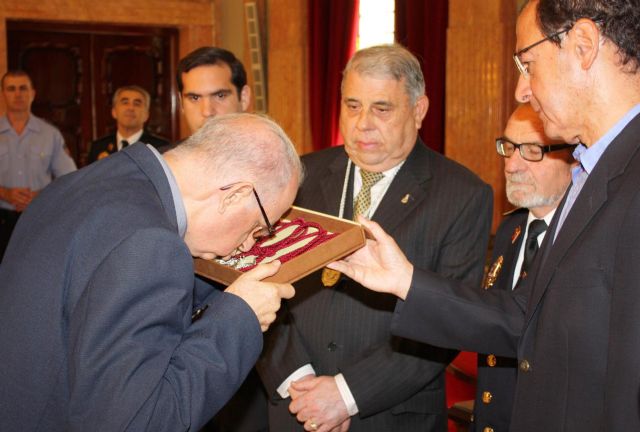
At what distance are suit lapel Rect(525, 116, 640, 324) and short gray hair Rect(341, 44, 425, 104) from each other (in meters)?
1.32

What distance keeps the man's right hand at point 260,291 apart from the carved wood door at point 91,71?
9338mm

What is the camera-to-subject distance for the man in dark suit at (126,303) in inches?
63.9

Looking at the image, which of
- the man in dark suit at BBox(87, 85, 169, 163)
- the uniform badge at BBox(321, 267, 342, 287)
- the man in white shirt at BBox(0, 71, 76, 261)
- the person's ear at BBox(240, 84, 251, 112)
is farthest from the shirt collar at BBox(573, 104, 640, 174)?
the man in white shirt at BBox(0, 71, 76, 261)

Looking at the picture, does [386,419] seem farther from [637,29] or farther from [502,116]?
[502,116]

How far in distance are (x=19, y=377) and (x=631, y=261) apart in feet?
4.42

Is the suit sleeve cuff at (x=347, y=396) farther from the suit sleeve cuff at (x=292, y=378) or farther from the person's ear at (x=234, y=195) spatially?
the person's ear at (x=234, y=195)

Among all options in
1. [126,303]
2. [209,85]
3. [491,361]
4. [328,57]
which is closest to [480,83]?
[328,57]

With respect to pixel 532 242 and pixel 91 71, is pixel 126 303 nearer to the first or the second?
pixel 532 242

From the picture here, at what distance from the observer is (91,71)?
36.4 feet

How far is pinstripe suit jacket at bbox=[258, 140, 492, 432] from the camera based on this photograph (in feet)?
9.00

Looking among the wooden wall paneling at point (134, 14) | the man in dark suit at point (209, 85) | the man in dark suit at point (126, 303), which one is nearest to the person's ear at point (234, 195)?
the man in dark suit at point (126, 303)

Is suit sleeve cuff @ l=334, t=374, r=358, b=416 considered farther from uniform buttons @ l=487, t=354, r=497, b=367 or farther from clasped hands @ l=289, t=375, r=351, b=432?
uniform buttons @ l=487, t=354, r=497, b=367

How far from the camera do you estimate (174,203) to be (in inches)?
74.1

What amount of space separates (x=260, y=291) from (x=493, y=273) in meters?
1.13
